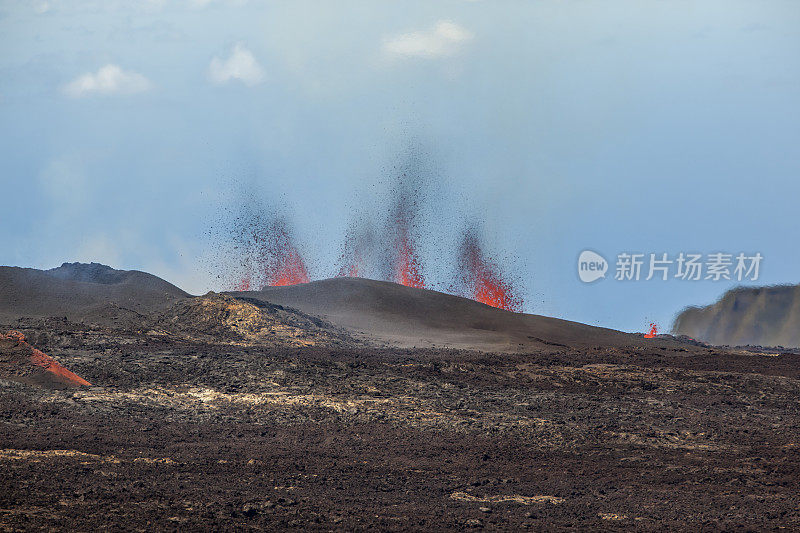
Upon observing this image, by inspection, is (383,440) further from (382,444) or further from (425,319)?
(425,319)

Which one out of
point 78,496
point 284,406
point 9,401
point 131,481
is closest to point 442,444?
point 284,406

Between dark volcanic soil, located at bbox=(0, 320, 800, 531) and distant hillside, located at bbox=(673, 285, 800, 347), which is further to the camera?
distant hillside, located at bbox=(673, 285, 800, 347)

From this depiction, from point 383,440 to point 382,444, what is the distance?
0.42 m

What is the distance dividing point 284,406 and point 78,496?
939 centimetres

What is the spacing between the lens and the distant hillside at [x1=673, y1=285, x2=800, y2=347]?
93.2m

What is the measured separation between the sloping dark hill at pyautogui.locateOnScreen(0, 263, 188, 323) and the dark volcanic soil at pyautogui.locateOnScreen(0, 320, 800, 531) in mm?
14665

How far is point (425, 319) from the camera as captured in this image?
52.3 m

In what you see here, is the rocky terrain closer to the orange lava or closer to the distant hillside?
the orange lava

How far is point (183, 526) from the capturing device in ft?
40.0

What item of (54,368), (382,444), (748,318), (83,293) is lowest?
(382,444)

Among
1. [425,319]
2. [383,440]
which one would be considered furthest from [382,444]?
[425,319]

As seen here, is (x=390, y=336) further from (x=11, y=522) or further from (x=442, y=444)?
(x=11, y=522)

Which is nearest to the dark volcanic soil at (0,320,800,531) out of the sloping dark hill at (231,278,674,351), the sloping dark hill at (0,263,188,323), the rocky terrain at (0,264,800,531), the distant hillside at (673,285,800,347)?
the rocky terrain at (0,264,800,531)

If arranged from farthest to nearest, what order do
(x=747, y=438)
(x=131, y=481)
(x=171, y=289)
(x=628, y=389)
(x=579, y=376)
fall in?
(x=171, y=289) → (x=579, y=376) → (x=628, y=389) → (x=747, y=438) → (x=131, y=481)
